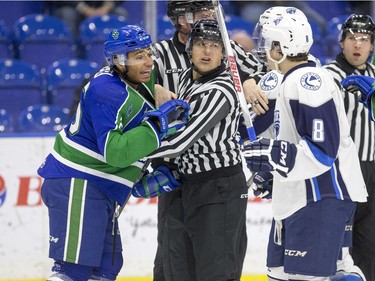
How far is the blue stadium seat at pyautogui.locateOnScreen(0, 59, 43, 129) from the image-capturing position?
5.69m

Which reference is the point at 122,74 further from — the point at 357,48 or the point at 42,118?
the point at 42,118

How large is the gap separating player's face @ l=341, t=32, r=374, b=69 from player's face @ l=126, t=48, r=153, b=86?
3.76ft

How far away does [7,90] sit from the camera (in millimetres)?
5707

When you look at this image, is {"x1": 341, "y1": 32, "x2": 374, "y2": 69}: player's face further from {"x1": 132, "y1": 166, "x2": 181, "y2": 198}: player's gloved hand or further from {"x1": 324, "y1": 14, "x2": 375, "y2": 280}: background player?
{"x1": 132, "y1": 166, "x2": 181, "y2": 198}: player's gloved hand

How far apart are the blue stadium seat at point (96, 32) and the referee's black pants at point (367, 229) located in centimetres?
254

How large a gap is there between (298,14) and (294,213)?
2.45 ft

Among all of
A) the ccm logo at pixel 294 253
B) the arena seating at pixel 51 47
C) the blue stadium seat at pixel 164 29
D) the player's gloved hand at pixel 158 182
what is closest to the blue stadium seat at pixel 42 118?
the arena seating at pixel 51 47

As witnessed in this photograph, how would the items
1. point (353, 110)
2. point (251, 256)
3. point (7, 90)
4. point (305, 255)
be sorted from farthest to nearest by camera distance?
point (7, 90), point (251, 256), point (353, 110), point (305, 255)

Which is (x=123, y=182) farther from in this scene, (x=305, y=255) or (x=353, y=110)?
(x=353, y=110)

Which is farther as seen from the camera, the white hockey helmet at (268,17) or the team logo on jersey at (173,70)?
the team logo on jersey at (173,70)

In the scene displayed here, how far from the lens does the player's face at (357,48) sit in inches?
168

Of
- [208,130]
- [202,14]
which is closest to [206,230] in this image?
[208,130]

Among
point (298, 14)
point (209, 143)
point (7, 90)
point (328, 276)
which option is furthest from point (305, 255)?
point (7, 90)

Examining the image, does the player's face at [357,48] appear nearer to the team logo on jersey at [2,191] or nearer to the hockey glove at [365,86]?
the hockey glove at [365,86]
